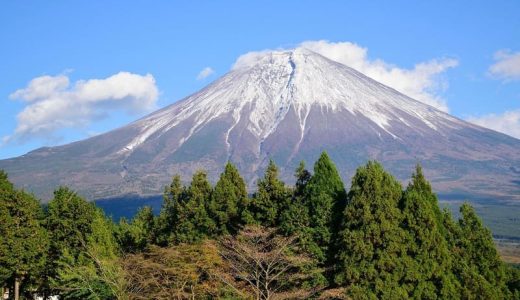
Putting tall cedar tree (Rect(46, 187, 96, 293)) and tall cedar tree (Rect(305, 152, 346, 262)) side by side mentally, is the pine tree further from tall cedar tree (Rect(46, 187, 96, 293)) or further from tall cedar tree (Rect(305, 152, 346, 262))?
tall cedar tree (Rect(46, 187, 96, 293))

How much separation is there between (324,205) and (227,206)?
16.6 ft

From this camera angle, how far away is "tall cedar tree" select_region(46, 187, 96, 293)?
96.6ft

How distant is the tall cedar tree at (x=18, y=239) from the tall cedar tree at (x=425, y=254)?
54.0 ft

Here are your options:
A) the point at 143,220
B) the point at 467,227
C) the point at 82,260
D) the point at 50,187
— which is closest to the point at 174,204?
the point at 82,260

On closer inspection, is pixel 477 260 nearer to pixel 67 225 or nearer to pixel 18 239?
pixel 67 225

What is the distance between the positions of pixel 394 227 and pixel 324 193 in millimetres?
3034

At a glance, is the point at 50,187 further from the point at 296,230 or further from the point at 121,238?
the point at 296,230

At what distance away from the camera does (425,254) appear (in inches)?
859

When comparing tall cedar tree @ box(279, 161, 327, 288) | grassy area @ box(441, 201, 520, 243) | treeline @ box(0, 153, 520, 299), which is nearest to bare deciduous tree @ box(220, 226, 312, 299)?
treeline @ box(0, 153, 520, 299)

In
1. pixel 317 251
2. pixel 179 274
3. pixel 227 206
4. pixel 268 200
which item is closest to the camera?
pixel 179 274

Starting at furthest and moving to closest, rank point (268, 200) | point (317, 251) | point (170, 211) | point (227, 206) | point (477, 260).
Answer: point (170, 211) < point (227, 206) < point (268, 200) < point (477, 260) < point (317, 251)

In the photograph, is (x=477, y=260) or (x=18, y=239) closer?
(x=477, y=260)

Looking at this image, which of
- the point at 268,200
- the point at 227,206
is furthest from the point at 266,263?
the point at 227,206

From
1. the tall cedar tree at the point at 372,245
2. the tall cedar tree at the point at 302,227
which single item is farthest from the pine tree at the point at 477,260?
the tall cedar tree at the point at 302,227
